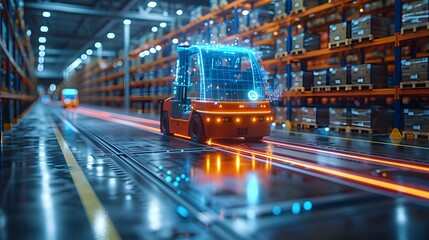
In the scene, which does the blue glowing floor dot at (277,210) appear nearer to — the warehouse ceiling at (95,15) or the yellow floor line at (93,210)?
the yellow floor line at (93,210)

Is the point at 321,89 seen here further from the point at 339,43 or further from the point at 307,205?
the point at 307,205

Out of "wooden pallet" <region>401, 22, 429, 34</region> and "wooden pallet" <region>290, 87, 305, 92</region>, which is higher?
"wooden pallet" <region>401, 22, 429, 34</region>

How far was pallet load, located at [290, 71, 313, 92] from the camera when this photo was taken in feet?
47.2

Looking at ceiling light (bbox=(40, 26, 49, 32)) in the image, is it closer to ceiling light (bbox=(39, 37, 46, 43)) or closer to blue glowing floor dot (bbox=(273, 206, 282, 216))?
ceiling light (bbox=(39, 37, 46, 43))

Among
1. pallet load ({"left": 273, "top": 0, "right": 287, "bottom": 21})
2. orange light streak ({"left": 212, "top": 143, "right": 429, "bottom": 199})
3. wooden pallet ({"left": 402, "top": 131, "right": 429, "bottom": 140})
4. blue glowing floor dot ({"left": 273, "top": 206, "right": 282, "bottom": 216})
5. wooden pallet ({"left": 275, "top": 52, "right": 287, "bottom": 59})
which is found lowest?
blue glowing floor dot ({"left": 273, "top": 206, "right": 282, "bottom": 216})

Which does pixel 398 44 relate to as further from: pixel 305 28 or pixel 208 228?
pixel 208 228

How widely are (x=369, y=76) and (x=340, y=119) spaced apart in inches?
72.4

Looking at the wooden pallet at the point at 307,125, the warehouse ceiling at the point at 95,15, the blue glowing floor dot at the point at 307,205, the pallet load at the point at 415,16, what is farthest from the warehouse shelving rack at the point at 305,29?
the blue glowing floor dot at the point at 307,205

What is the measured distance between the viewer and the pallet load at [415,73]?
33.6 feet

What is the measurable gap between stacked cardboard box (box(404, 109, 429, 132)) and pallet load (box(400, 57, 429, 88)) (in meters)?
0.71

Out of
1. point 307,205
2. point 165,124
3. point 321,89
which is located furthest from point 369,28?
point 307,205

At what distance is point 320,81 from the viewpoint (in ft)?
44.9

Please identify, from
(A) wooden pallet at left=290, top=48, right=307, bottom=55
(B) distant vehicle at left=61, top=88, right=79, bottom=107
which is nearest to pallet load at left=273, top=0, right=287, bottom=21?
(A) wooden pallet at left=290, top=48, right=307, bottom=55

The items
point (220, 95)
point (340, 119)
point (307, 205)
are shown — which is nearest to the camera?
point (307, 205)
